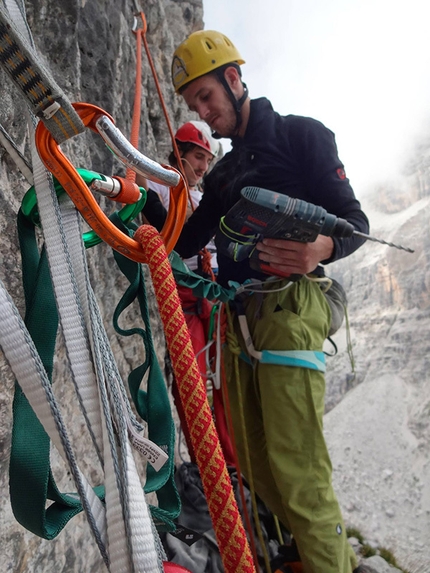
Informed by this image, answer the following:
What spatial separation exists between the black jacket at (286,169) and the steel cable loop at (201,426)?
3.38ft

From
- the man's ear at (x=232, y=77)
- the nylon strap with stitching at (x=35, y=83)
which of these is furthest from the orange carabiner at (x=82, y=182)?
the man's ear at (x=232, y=77)

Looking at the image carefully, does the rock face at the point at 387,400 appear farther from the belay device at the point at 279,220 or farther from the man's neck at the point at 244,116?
the man's neck at the point at 244,116

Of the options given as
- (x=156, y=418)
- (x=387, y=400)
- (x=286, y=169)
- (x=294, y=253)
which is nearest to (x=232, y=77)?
(x=286, y=169)

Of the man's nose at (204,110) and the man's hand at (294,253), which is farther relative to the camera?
the man's nose at (204,110)

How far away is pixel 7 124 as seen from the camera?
932 millimetres

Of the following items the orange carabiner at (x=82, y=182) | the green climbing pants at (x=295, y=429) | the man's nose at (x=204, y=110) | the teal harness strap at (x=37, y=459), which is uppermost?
the man's nose at (x=204, y=110)

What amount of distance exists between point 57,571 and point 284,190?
1518 millimetres

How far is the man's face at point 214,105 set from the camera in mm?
1825

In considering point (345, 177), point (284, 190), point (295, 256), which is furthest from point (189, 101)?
point (295, 256)

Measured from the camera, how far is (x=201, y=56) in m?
1.91

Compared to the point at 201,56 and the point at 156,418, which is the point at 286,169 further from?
the point at 156,418

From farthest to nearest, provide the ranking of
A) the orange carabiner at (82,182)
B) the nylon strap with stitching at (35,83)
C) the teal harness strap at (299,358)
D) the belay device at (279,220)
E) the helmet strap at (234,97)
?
the helmet strap at (234,97)
the teal harness strap at (299,358)
the belay device at (279,220)
the orange carabiner at (82,182)
the nylon strap with stitching at (35,83)

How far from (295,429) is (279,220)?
82cm

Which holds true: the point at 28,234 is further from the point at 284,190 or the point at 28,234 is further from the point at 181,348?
the point at 284,190
